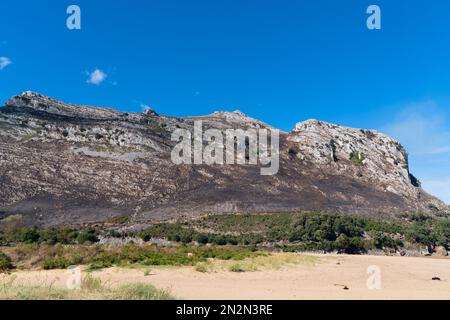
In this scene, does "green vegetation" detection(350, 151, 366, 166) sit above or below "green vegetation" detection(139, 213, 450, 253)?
above

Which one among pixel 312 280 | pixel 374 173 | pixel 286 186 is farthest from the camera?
pixel 374 173

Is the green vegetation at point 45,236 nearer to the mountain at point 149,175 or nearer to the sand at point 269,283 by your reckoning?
the mountain at point 149,175

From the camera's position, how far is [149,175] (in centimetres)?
6956

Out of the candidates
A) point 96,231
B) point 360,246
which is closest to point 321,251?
point 360,246

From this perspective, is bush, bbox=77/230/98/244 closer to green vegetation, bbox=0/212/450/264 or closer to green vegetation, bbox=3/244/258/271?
green vegetation, bbox=0/212/450/264

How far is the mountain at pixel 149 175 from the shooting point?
5916 centimetres

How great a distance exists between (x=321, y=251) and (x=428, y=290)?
29.3 m

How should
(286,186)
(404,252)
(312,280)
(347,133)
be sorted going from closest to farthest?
(312,280), (404,252), (286,186), (347,133)

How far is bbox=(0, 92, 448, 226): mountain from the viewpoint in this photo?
59.2 m

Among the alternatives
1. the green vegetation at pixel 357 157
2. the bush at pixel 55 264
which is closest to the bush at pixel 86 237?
the bush at pixel 55 264

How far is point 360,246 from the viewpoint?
1811 inches

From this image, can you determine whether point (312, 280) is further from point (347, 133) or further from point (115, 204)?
point (347, 133)

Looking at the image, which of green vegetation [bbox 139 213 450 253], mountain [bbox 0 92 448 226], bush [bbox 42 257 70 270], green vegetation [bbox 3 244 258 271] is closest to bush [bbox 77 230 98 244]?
green vegetation [bbox 139 213 450 253]

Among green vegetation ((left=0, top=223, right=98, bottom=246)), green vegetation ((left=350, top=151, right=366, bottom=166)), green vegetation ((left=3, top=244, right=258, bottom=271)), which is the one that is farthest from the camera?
green vegetation ((left=350, top=151, right=366, bottom=166))
